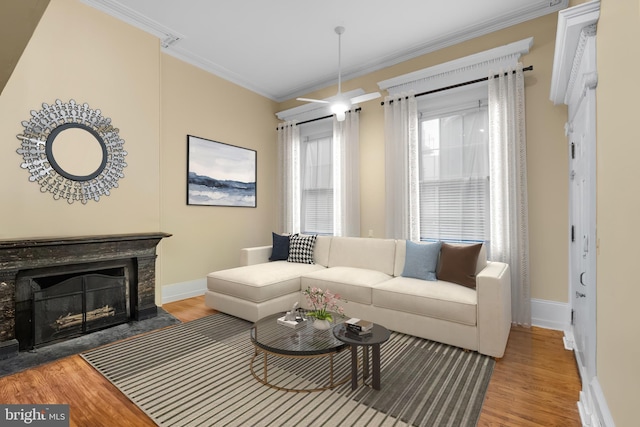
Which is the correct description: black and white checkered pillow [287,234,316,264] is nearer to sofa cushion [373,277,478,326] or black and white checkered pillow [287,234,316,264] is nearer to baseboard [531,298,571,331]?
sofa cushion [373,277,478,326]

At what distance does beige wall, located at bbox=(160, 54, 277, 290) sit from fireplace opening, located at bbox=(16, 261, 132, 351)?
82 cm

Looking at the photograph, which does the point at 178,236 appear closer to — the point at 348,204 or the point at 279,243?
the point at 279,243

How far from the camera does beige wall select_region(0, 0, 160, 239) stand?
8.80 ft

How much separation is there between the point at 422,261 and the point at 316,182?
239 centimetres

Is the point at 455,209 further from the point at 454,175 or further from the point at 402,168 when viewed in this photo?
the point at 402,168

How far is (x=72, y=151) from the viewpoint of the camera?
118 inches

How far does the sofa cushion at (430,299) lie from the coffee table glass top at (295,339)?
0.68 metres

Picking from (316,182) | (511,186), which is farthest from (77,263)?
(511,186)

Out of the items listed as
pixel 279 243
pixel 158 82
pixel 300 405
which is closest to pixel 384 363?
pixel 300 405

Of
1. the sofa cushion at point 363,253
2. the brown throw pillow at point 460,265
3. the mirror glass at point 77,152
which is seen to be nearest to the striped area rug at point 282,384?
the brown throw pillow at point 460,265

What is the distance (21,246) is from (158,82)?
2270 mm

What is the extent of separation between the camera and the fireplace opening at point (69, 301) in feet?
8.61

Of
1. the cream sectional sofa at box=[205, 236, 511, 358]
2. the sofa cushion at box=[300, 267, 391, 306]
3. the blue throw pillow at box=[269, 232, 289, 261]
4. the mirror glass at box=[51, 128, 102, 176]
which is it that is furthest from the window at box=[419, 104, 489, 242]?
the mirror glass at box=[51, 128, 102, 176]

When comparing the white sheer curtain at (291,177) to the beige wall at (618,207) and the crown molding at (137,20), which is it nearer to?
the crown molding at (137,20)
